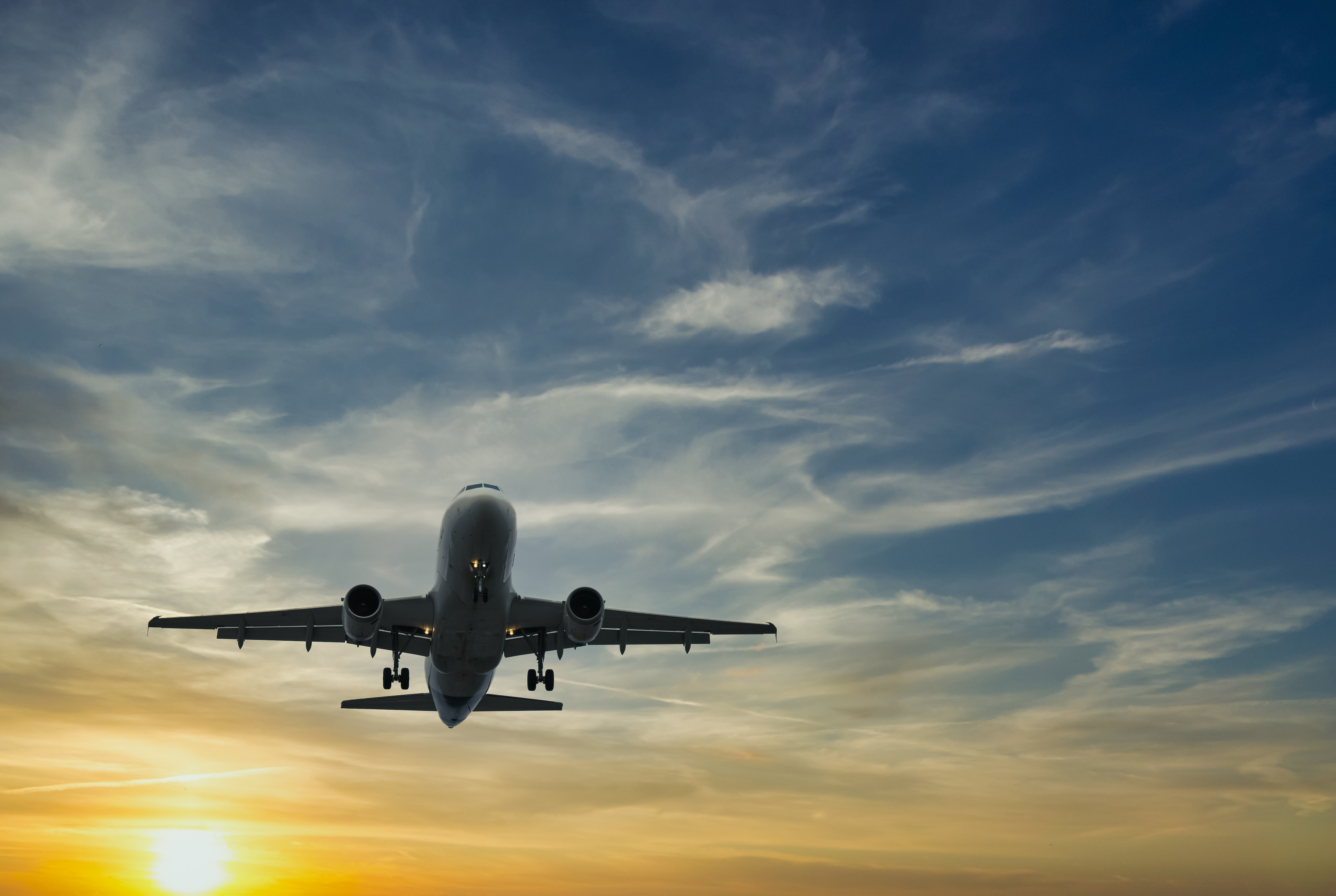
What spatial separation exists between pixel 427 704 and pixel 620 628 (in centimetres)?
1121

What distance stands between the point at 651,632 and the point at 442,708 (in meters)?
9.04

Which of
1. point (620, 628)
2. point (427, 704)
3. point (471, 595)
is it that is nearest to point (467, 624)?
point (471, 595)

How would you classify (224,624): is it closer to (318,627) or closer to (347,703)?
(318,627)

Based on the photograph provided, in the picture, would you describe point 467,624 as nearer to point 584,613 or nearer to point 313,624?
point 584,613

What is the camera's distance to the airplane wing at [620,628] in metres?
34.2

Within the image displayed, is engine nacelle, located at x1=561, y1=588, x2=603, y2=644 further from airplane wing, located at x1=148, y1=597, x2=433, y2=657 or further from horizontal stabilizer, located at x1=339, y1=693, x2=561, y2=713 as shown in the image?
horizontal stabilizer, located at x1=339, y1=693, x2=561, y2=713

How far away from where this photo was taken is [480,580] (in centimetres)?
2908

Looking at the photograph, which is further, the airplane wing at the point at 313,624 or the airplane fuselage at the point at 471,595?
the airplane wing at the point at 313,624

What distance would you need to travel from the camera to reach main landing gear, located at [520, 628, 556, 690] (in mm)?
35938

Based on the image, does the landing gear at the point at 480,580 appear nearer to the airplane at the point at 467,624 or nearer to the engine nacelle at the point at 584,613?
the airplane at the point at 467,624

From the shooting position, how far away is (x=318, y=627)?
38.9 meters

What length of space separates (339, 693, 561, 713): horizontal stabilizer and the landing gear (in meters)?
14.3

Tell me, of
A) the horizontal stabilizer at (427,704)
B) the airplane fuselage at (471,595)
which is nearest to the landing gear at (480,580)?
the airplane fuselage at (471,595)

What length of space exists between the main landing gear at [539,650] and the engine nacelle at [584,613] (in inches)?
130
